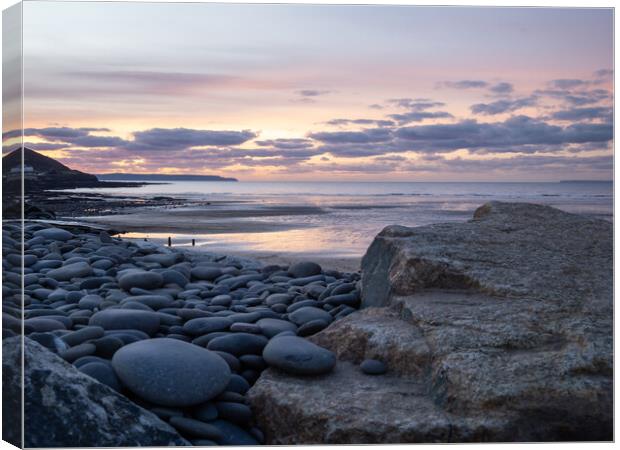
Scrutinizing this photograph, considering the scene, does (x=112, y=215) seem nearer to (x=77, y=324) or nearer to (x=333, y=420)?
(x=77, y=324)

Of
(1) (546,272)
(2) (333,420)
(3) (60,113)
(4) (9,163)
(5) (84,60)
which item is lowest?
(2) (333,420)

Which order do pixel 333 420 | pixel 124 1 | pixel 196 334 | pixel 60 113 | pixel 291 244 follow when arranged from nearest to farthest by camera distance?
pixel 333 420, pixel 124 1, pixel 196 334, pixel 60 113, pixel 291 244

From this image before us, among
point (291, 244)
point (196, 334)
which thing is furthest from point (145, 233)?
point (196, 334)

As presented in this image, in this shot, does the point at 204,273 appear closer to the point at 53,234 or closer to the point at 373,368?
the point at 53,234

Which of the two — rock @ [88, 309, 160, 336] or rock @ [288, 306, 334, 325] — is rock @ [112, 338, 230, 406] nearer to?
rock @ [88, 309, 160, 336]

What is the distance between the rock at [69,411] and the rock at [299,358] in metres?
0.71

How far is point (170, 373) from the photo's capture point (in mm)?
3199

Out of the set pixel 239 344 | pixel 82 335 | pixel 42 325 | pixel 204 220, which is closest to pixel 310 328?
pixel 239 344

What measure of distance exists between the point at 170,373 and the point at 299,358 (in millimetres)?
707

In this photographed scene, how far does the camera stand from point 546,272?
4129mm

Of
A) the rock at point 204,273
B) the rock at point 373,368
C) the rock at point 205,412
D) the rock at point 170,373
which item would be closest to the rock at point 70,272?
the rock at point 204,273

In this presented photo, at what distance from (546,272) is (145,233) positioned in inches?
374

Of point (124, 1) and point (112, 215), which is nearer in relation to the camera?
point (124, 1)

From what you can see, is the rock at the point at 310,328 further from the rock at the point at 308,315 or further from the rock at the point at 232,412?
the rock at the point at 232,412
